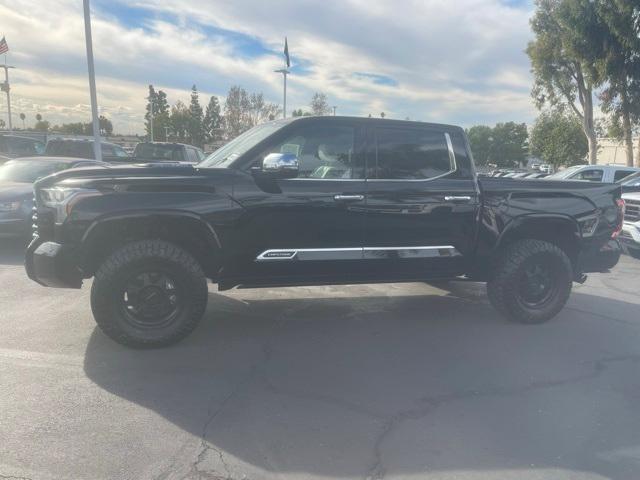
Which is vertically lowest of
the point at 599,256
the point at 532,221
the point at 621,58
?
the point at 599,256

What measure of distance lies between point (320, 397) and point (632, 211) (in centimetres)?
823

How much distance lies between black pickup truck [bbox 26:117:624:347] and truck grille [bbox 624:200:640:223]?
172 inches

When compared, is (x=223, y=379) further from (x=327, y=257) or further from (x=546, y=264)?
(x=546, y=264)

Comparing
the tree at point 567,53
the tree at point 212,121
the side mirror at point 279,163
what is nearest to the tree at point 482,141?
the tree at point 212,121

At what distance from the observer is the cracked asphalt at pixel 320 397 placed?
277 centimetres

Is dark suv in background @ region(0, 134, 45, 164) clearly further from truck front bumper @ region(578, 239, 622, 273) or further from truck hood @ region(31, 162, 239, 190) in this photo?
truck front bumper @ region(578, 239, 622, 273)

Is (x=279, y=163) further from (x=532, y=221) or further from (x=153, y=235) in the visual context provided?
(x=532, y=221)

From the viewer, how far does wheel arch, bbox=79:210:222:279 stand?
3.97 meters

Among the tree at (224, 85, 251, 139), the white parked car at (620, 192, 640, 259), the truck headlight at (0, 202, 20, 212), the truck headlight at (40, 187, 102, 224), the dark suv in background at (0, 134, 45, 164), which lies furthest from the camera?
Result: the tree at (224, 85, 251, 139)

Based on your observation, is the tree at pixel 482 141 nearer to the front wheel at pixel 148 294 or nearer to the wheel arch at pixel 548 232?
the wheel arch at pixel 548 232

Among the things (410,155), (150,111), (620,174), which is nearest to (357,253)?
(410,155)

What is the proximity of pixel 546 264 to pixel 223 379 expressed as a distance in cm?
357

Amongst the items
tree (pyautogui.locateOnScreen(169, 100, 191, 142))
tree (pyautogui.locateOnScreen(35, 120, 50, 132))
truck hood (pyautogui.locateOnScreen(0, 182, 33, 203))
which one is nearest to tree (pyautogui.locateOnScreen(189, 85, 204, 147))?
tree (pyautogui.locateOnScreen(169, 100, 191, 142))

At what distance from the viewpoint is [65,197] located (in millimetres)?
3938
